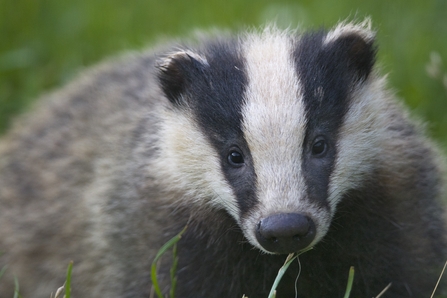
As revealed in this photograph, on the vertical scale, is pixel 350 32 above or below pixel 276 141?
above

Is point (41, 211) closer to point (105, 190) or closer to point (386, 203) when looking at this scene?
point (105, 190)

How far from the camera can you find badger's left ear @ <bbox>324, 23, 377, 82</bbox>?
12.9 ft

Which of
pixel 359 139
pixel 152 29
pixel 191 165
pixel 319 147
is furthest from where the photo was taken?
pixel 152 29

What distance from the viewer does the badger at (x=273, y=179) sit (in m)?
3.61

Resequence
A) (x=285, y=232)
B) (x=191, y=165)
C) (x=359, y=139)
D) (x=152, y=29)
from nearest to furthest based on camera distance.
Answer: (x=285, y=232)
(x=359, y=139)
(x=191, y=165)
(x=152, y=29)

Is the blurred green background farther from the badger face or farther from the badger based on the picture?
the badger face

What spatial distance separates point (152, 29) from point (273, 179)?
4.33m

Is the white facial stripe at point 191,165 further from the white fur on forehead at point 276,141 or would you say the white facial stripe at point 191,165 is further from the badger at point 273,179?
the white fur on forehead at point 276,141

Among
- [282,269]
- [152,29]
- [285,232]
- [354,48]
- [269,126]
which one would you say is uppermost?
[152,29]

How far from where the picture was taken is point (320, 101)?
12.2ft

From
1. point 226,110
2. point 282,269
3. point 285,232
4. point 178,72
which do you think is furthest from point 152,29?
point 285,232

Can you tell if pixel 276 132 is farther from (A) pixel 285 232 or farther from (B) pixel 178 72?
(B) pixel 178 72

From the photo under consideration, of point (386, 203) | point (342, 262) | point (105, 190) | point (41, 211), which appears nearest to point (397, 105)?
point (386, 203)

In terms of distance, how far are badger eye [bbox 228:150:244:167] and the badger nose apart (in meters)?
0.37
